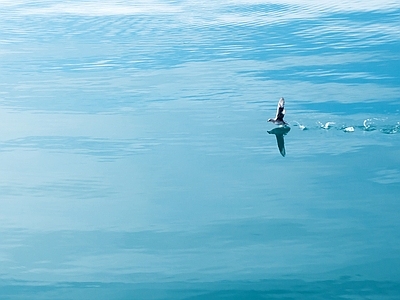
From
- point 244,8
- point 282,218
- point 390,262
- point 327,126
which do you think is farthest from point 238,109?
point 244,8

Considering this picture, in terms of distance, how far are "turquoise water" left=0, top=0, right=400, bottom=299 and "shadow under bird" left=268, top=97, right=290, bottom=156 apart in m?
0.15

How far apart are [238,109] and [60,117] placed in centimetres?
484

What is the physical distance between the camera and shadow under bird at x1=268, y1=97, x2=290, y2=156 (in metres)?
15.8

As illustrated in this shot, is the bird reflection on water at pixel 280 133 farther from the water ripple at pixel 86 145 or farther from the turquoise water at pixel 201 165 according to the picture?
the water ripple at pixel 86 145

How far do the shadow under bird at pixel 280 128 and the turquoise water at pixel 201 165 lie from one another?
0.15 metres

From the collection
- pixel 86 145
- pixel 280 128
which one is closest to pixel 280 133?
pixel 280 128

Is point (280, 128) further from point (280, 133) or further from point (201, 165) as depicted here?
point (201, 165)

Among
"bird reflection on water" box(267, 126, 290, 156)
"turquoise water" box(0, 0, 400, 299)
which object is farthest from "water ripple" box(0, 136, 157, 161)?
"bird reflection on water" box(267, 126, 290, 156)

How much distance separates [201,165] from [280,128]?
2786mm

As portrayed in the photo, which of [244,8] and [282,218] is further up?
[244,8]

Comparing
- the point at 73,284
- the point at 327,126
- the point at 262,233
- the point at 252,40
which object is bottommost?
the point at 73,284

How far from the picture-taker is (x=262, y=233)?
12.2 metres

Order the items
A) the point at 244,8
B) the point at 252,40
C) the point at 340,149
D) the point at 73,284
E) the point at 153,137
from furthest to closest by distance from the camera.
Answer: the point at 244,8, the point at 252,40, the point at 153,137, the point at 340,149, the point at 73,284

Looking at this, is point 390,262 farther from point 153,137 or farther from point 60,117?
point 60,117
